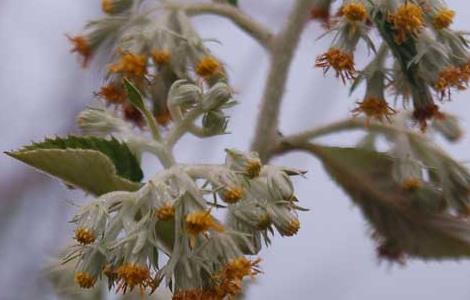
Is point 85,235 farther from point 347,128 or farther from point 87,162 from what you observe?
point 347,128

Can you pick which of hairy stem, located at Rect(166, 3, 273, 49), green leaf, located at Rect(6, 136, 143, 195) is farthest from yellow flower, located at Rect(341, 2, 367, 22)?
green leaf, located at Rect(6, 136, 143, 195)

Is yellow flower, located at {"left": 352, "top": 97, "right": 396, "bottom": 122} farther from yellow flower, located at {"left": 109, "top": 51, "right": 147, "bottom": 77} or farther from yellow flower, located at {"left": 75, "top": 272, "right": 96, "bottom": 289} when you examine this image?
yellow flower, located at {"left": 75, "top": 272, "right": 96, "bottom": 289}

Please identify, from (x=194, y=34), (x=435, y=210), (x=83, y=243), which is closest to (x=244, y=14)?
(x=194, y=34)

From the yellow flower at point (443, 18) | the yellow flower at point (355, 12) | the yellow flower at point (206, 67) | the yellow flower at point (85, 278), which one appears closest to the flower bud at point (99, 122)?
the yellow flower at point (206, 67)

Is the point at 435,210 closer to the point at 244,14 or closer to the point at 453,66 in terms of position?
the point at 453,66

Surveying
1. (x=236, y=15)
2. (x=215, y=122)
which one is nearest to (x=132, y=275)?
(x=215, y=122)

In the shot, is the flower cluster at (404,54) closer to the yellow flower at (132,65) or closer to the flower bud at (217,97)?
the flower bud at (217,97)
